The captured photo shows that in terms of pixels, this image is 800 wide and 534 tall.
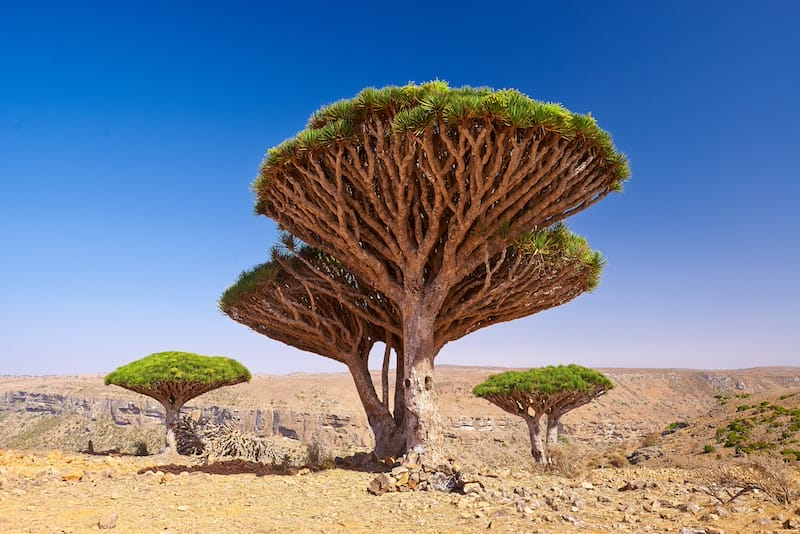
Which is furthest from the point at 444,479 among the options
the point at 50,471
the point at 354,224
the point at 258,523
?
the point at 50,471

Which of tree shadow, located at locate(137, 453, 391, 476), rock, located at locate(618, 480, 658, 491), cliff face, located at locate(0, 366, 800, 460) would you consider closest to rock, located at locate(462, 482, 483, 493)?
rock, located at locate(618, 480, 658, 491)

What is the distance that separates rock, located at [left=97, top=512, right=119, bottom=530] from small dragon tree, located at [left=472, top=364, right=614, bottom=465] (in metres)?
14.6

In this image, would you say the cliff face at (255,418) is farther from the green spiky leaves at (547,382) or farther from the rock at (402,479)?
the rock at (402,479)

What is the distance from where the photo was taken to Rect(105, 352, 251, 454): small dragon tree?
16531 millimetres

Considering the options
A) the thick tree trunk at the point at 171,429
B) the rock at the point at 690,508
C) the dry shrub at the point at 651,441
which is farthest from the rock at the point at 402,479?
the dry shrub at the point at 651,441

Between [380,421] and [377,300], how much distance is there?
241 cm

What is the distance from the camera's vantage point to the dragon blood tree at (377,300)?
8.59 meters

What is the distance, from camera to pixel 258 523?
15.8 ft

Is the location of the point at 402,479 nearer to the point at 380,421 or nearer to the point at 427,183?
the point at 380,421

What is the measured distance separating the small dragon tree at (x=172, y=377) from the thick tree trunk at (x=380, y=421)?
30.6 feet

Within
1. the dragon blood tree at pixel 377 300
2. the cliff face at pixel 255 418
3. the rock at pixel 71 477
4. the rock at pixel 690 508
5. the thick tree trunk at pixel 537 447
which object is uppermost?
the dragon blood tree at pixel 377 300

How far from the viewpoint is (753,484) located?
607cm

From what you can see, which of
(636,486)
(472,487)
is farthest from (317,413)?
(472,487)

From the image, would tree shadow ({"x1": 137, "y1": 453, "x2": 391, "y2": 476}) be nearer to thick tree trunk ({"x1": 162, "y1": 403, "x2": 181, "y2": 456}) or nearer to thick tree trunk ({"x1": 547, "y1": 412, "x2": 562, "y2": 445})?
thick tree trunk ({"x1": 162, "y1": 403, "x2": 181, "y2": 456})
